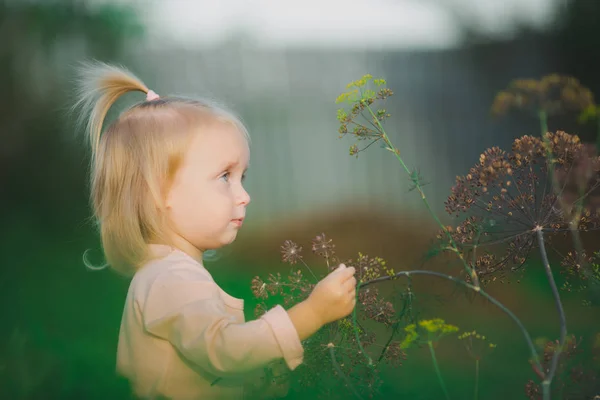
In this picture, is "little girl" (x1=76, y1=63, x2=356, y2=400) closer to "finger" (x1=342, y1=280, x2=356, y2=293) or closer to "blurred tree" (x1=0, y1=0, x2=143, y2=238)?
"finger" (x1=342, y1=280, x2=356, y2=293)

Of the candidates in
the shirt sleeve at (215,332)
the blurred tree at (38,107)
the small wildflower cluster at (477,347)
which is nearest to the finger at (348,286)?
the shirt sleeve at (215,332)

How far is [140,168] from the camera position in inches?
59.4

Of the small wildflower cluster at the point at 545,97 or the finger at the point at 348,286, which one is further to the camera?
the finger at the point at 348,286

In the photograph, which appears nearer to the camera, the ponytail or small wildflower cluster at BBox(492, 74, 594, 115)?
small wildflower cluster at BBox(492, 74, 594, 115)

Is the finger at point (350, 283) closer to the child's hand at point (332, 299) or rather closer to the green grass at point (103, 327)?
the child's hand at point (332, 299)

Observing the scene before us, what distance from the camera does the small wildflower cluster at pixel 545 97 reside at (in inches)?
44.9

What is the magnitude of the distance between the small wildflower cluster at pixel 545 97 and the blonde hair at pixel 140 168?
0.67m

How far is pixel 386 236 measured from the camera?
3117 mm

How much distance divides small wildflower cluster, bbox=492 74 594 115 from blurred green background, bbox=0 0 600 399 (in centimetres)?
178

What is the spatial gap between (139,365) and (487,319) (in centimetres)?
188

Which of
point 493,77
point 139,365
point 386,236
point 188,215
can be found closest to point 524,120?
point 493,77

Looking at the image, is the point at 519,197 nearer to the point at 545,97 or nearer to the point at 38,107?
the point at 545,97

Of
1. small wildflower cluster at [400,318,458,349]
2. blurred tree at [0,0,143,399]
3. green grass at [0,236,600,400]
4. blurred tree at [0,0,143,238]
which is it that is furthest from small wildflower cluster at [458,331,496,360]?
blurred tree at [0,0,143,238]

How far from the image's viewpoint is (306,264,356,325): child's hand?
1307 millimetres
